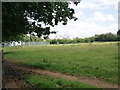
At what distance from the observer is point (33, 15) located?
15.9m

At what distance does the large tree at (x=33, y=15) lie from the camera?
40.4 feet

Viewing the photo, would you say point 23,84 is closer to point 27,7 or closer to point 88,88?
point 88,88

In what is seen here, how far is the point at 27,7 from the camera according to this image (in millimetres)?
13258

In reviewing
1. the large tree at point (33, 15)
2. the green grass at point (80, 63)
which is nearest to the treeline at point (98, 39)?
the green grass at point (80, 63)

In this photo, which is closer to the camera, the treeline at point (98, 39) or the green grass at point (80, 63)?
the green grass at point (80, 63)

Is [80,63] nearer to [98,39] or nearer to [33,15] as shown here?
[33,15]

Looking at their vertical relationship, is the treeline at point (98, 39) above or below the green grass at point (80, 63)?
above

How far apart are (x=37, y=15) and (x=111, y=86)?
666 cm

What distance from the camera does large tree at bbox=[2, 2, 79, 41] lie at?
1232cm

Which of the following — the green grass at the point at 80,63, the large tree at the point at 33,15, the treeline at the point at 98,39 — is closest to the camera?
the large tree at the point at 33,15

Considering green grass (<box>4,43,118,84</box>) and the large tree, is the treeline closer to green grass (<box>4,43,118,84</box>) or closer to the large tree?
green grass (<box>4,43,118,84</box>)

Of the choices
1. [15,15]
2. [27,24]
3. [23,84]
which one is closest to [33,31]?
[27,24]

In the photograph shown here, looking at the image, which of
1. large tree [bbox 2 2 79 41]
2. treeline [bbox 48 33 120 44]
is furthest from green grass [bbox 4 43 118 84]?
treeline [bbox 48 33 120 44]

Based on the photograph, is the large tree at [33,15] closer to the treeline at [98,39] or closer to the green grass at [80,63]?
the green grass at [80,63]
